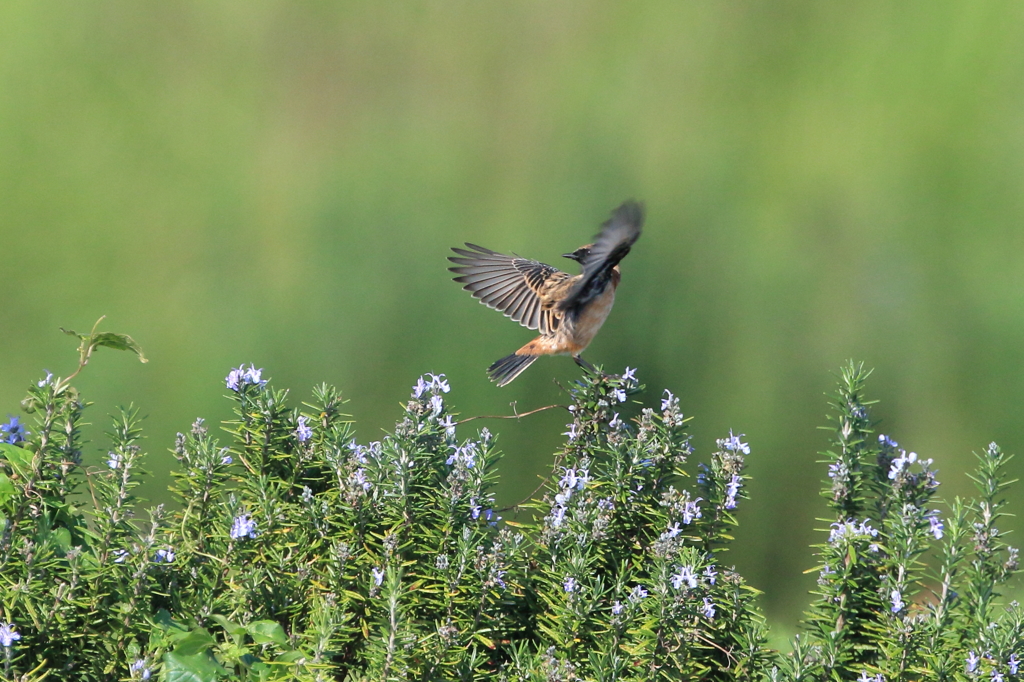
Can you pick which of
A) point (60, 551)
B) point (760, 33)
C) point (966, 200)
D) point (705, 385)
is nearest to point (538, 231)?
point (705, 385)

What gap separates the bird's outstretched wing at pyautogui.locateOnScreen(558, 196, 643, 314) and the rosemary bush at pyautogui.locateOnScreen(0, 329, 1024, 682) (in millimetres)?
702

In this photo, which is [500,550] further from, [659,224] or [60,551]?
[659,224]

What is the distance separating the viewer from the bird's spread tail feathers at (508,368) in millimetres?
2826

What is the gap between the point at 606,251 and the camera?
2342 mm

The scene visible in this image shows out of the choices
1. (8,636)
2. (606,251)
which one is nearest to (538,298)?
(606,251)

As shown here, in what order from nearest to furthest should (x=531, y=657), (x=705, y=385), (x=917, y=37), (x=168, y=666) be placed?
(x=168, y=666)
(x=531, y=657)
(x=705, y=385)
(x=917, y=37)

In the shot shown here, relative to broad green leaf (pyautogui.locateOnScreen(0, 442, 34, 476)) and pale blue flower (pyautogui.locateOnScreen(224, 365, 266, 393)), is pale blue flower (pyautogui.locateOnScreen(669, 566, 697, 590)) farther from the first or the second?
broad green leaf (pyautogui.locateOnScreen(0, 442, 34, 476))

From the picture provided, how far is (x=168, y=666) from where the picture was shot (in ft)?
3.90

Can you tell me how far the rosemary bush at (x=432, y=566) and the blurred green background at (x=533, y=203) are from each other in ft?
5.26

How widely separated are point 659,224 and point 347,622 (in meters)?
2.47

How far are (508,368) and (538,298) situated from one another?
25cm

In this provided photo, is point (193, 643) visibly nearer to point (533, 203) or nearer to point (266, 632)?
point (266, 632)

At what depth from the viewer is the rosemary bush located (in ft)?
4.23

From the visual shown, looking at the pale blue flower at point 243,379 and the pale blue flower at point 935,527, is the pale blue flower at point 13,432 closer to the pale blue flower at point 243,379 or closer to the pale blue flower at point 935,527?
the pale blue flower at point 243,379
